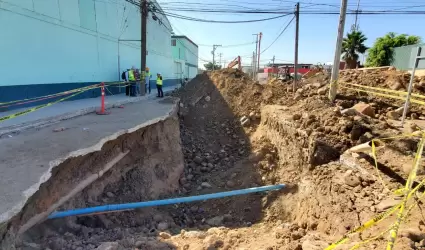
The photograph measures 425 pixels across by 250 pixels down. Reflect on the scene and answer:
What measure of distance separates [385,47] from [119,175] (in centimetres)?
2762

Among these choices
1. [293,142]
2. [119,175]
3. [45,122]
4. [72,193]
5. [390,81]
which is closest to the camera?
[72,193]

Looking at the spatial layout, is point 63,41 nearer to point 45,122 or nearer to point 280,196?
point 45,122

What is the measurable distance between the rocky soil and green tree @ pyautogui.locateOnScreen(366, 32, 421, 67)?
60.5ft

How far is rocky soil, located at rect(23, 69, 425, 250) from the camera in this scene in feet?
11.5

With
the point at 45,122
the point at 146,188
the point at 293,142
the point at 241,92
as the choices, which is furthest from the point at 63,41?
the point at 293,142

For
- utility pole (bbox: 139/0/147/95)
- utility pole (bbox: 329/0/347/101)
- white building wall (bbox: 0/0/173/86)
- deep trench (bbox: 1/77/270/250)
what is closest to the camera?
deep trench (bbox: 1/77/270/250)

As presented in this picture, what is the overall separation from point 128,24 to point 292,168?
15507mm

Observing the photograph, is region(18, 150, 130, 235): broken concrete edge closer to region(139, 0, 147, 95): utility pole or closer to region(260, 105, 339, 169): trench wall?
region(260, 105, 339, 169): trench wall

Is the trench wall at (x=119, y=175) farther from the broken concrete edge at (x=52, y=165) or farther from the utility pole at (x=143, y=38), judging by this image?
the utility pole at (x=143, y=38)

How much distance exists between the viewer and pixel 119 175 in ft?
19.2

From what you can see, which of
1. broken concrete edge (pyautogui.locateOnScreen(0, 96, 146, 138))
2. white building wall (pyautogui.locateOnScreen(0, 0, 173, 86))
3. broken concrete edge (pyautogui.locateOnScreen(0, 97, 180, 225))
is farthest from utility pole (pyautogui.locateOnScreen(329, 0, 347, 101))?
white building wall (pyautogui.locateOnScreen(0, 0, 173, 86))

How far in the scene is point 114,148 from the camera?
595 centimetres

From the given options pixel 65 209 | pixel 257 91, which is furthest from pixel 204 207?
pixel 257 91

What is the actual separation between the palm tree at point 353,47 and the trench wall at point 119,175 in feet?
92.1
